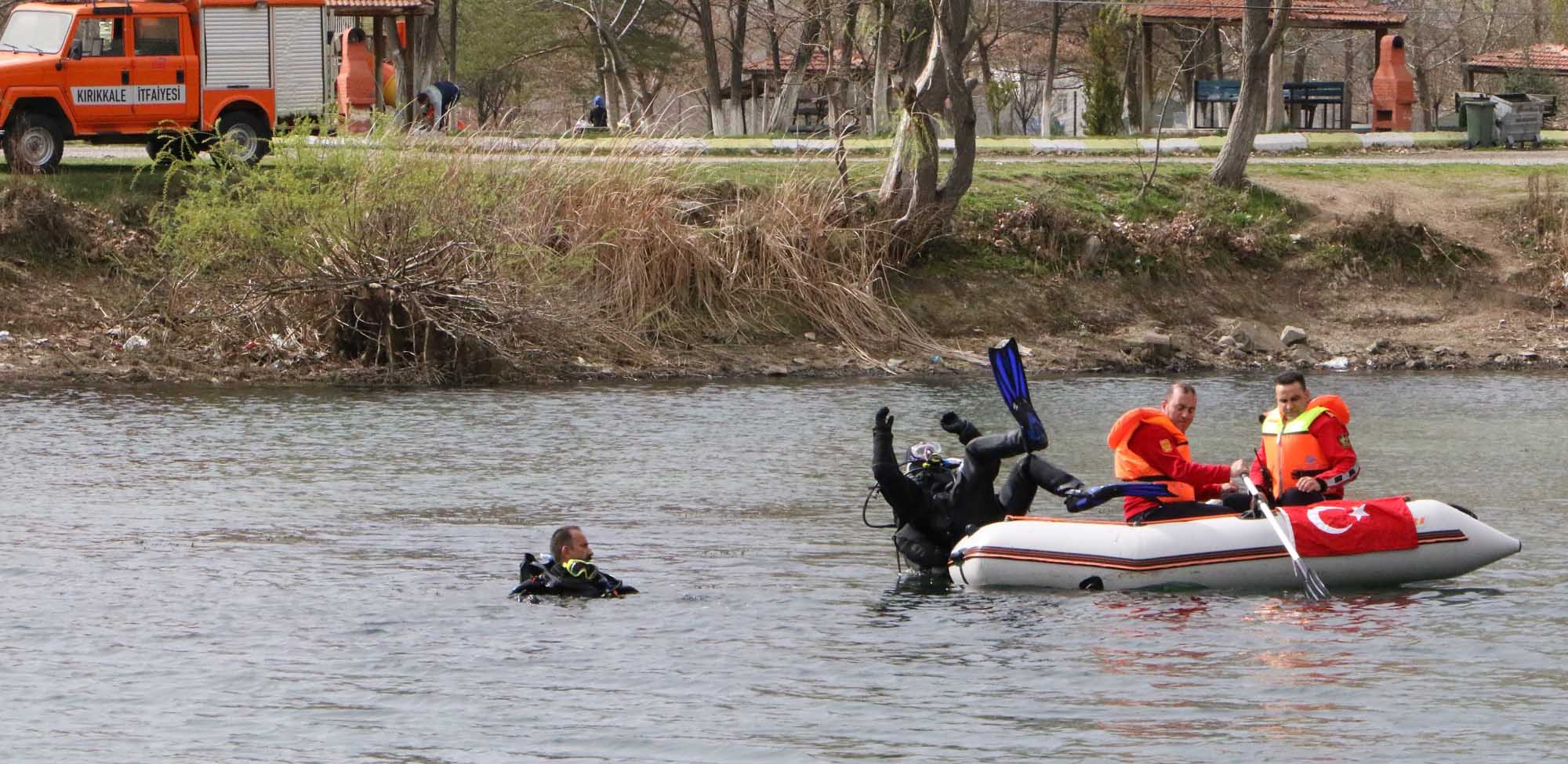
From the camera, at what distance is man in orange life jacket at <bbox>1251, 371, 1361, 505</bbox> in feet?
40.7

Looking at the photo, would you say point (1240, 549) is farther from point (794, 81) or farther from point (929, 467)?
point (794, 81)

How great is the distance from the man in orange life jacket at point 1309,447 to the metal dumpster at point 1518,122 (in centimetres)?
2445

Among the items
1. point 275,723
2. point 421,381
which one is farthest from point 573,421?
point 275,723

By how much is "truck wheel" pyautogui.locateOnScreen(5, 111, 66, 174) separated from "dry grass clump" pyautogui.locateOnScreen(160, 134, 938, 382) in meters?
2.27

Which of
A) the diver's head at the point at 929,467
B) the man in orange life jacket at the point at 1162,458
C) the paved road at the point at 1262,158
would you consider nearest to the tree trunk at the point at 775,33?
the paved road at the point at 1262,158

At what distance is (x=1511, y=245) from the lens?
1110 inches

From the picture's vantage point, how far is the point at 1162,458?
12.2 meters

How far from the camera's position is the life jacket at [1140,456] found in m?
12.2

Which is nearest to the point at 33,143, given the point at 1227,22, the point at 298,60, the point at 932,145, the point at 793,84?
the point at 298,60

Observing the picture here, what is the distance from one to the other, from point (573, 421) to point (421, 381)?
3502 millimetres

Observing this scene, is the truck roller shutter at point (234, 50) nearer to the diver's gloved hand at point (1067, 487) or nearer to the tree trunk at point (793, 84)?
the diver's gloved hand at point (1067, 487)

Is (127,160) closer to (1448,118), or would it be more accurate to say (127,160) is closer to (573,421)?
(573,421)

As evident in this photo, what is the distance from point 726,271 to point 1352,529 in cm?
1389

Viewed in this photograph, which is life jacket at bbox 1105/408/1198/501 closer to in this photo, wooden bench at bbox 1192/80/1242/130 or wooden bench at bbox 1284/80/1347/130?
wooden bench at bbox 1192/80/1242/130
